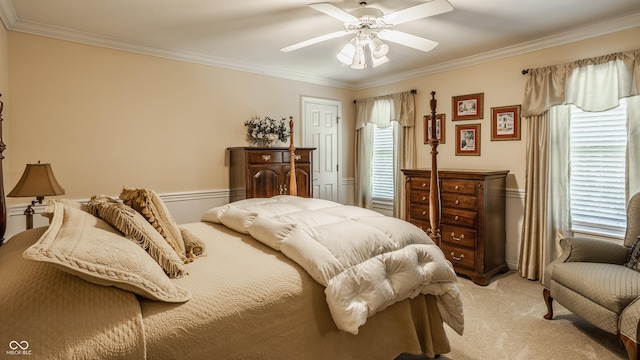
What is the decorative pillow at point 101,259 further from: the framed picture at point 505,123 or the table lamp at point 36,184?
the framed picture at point 505,123

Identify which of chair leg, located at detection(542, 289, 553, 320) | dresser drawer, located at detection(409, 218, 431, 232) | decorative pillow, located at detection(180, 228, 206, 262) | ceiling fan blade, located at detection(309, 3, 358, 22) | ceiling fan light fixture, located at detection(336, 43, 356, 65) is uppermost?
ceiling fan blade, located at detection(309, 3, 358, 22)

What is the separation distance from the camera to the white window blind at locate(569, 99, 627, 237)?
316 cm

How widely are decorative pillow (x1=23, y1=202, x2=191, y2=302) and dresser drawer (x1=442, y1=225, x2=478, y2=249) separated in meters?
3.18

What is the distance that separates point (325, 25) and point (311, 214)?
1916mm

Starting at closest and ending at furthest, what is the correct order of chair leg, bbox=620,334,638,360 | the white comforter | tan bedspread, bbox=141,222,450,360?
tan bedspread, bbox=141,222,450,360
the white comforter
chair leg, bbox=620,334,638,360

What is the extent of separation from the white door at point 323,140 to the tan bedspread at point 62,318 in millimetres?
4192

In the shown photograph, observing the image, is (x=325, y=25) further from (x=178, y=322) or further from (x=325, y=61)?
(x=178, y=322)

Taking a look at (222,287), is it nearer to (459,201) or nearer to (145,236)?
(145,236)

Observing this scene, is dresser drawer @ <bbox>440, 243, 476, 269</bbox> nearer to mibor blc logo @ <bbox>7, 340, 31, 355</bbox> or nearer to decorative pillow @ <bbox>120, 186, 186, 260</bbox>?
decorative pillow @ <bbox>120, 186, 186, 260</bbox>

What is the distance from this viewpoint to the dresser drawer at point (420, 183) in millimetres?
4039

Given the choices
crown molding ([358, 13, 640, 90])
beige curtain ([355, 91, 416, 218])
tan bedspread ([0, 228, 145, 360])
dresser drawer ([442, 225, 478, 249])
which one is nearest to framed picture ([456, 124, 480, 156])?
beige curtain ([355, 91, 416, 218])

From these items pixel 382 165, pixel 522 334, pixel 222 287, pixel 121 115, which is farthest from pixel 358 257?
pixel 382 165

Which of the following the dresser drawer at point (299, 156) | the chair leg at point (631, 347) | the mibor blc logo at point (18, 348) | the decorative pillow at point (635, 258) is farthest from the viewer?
the dresser drawer at point (299, 156)

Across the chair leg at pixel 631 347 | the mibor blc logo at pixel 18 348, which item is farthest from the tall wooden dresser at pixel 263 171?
the chair leg at pixel 631 347
